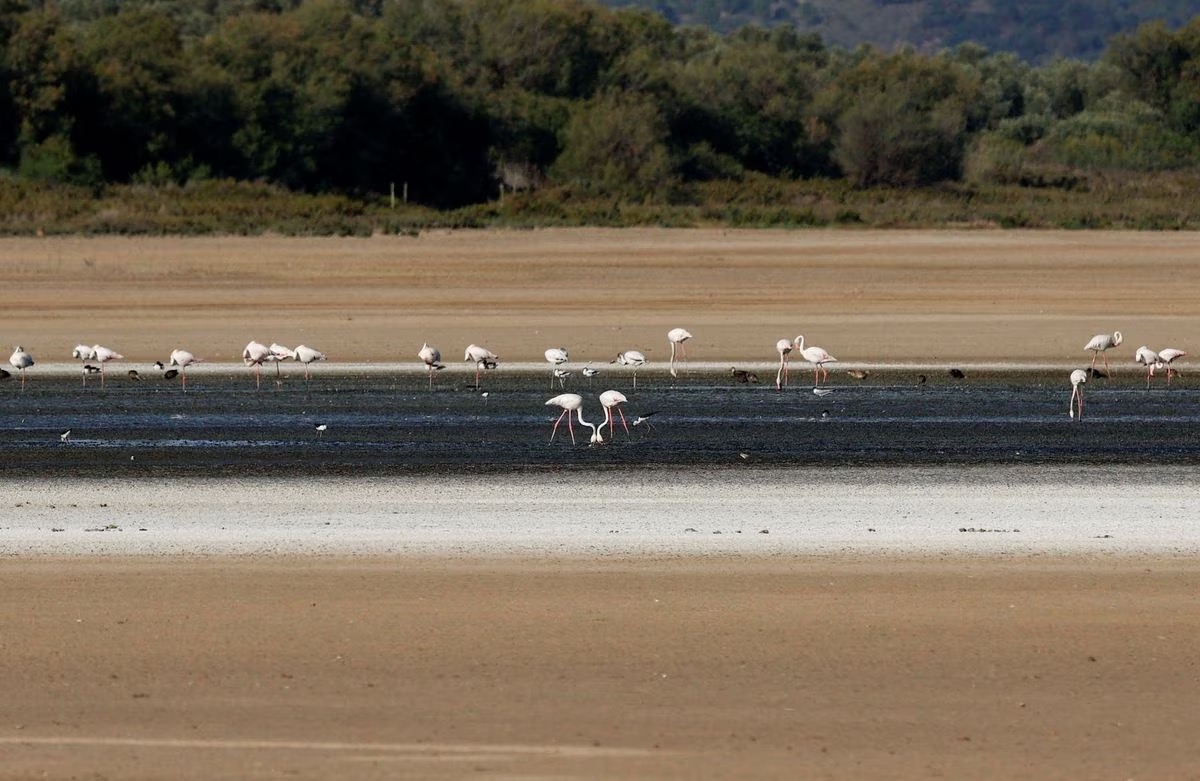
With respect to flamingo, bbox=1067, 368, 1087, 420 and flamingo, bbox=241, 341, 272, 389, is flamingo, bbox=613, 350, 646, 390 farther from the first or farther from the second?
flamingo, bbox=1067, 368, 1087, 420

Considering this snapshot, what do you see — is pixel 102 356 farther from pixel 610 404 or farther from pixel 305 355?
pixel 610 404

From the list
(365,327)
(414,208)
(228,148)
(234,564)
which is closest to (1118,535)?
(234,564)

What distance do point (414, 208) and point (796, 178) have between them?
16.6 meters

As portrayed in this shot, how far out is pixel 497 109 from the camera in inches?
2170

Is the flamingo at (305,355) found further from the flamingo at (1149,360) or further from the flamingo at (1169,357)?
the flamingo at (1169,357)

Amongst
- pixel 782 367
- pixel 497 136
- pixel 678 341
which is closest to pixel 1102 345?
pixel 782 367

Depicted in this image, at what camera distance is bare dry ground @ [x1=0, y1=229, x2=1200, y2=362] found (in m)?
21.9

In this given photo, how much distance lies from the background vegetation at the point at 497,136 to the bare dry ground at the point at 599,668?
25.6 m

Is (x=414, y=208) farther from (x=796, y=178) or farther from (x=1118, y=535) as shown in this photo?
(x=1118, y=535)

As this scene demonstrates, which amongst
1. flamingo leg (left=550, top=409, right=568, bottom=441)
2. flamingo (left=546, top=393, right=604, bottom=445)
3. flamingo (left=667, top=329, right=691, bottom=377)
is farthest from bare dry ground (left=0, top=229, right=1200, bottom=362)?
flamingo (left=546, top=393, right=604, bottom=445)

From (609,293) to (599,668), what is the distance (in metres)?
18.8

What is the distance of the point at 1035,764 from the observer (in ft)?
21.9

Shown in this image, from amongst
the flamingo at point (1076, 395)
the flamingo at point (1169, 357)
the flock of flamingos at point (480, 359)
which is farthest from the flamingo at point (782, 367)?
the flamingo at point (1169, 357)

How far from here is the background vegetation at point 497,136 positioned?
40.3m
